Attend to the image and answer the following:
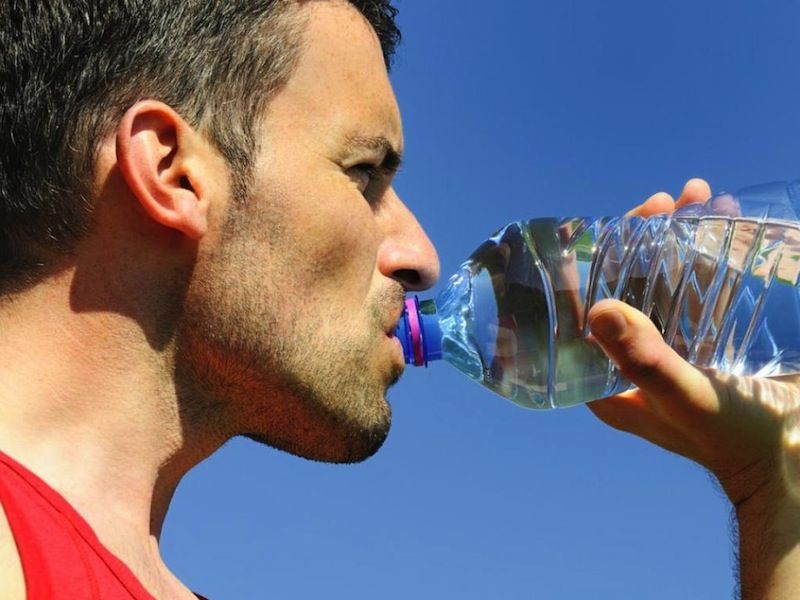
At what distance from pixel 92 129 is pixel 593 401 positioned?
168 cm

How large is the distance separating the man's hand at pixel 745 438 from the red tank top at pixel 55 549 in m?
1.29

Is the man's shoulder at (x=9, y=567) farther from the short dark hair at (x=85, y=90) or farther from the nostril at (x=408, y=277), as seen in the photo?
the nostril at (x=408, y=277)

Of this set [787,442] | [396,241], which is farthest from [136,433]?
[787,442]

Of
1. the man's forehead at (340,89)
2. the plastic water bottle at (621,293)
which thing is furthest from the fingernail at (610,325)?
the plastic water bottle at (621,293)

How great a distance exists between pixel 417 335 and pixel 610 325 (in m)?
0.50

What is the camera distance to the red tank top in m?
1.62

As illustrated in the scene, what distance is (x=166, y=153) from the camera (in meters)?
2.32

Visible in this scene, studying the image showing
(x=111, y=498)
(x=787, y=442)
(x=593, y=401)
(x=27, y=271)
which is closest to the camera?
(x=111, y=498)

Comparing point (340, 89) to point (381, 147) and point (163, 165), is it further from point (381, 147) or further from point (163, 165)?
point (163, 165)

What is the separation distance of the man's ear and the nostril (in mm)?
536

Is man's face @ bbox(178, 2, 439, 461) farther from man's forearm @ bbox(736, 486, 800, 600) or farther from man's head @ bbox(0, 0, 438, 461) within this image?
man's forearm @ bbox(736, 486, 800, 600)

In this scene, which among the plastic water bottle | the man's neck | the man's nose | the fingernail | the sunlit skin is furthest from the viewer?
the plastic water bottle

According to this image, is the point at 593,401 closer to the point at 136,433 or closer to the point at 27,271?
the point at 136,433

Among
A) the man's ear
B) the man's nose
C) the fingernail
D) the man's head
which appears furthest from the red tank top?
the fingernail
